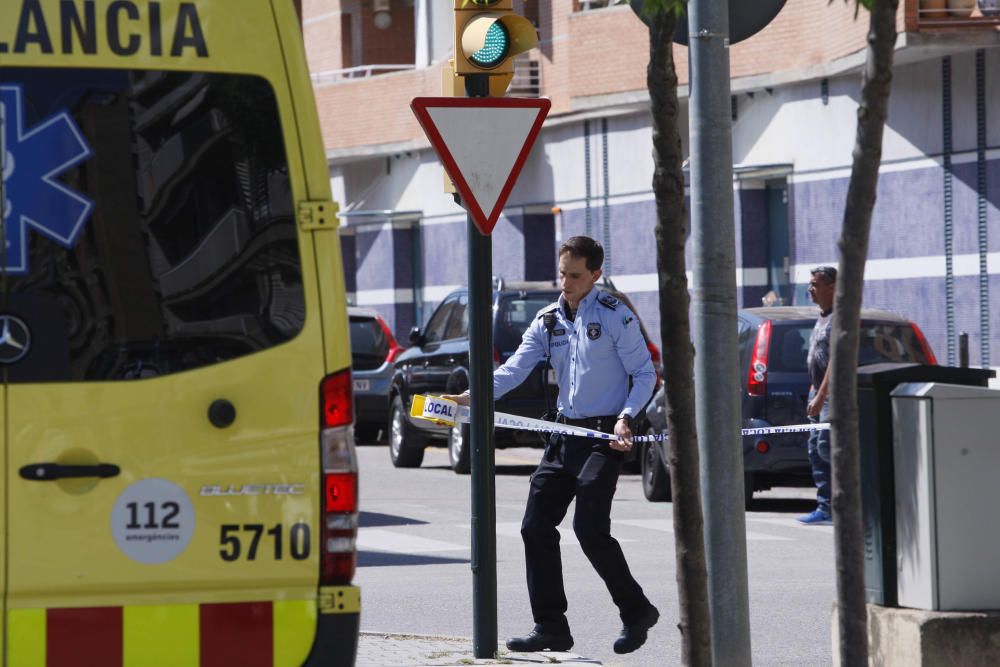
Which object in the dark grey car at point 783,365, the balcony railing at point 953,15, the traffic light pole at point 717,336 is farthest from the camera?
the balcony railing at point 953,15

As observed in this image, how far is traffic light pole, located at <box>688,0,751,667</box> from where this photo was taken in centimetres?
671

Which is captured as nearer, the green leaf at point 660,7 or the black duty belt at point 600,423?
the green leaf at point 660,7

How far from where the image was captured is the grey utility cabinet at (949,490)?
21.6 ft

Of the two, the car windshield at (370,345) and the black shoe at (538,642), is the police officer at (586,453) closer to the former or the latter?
the black shoe at (538,642)

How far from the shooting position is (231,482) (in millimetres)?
5203

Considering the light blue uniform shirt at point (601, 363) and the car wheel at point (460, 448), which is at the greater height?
the light blue uniform shirt at point (601, 363)

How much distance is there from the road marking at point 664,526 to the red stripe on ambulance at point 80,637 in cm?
885

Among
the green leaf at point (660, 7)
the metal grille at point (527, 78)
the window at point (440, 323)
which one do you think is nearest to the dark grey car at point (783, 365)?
the window at point (440, 323)

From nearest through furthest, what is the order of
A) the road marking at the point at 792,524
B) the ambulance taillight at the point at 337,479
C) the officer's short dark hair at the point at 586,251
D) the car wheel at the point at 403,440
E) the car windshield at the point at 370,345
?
the ambulance taillight at the point at 337,479 < the officer's short dark hair at the point at 586,251 < the road marking at the point at 792,524 < the car wheel at the point at 403,440 < the car windshield at the point at 370,345

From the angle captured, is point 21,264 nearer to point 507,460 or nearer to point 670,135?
point 670,135

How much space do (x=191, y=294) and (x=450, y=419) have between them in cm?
396

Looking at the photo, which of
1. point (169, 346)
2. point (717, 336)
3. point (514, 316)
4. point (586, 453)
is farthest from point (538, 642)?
point (514, 316)

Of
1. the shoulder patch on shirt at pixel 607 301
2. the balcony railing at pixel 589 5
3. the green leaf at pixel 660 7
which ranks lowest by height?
the shoulder patch on shirt at pixel 607 301

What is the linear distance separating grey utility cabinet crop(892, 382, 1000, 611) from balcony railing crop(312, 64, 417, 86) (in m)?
33.0
